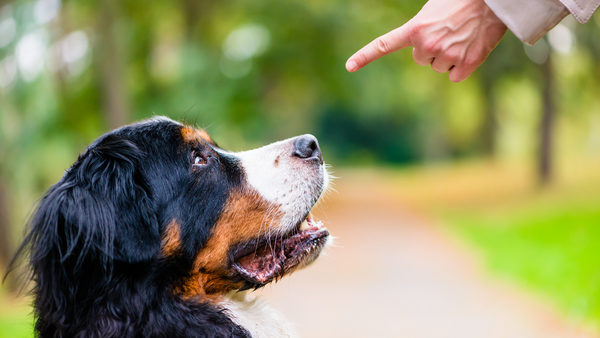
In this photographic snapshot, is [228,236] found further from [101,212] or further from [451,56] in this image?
[451,56]

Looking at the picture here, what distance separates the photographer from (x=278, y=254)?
2.78 metres

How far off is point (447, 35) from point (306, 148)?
1005 millimetres

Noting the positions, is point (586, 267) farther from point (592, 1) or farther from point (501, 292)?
point (592, 1)

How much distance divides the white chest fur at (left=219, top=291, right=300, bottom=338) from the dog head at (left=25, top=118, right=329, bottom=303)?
12cm

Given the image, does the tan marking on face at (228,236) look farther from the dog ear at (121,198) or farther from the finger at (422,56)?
the finger at (422,56)

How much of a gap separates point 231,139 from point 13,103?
8.84m

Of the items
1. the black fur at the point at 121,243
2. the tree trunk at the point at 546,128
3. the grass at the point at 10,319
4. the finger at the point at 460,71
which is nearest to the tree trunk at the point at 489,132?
the tree trunk at the point at 546,128

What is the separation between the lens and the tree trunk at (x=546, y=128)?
50.8ft

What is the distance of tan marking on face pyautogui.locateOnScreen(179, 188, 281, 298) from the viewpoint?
2580 mm

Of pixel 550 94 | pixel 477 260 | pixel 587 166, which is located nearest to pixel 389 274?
pixel 477 260

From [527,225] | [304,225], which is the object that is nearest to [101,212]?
[304,225]

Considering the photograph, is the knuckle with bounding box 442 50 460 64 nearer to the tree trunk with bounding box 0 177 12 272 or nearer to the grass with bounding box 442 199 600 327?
the grass with bounding box 442 199 600 327

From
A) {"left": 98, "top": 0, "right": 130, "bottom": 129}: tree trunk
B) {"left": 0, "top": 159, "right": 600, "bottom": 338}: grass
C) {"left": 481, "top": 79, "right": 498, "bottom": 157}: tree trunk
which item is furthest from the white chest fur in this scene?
{"left": 481, "top": 79, "right": 498, "bottom": 157}: tree trunk

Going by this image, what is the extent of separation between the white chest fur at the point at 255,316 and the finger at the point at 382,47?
1397 millimetres
